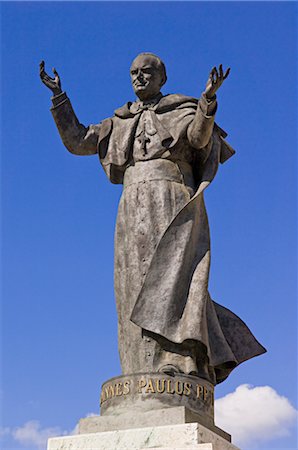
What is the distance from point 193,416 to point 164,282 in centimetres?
154

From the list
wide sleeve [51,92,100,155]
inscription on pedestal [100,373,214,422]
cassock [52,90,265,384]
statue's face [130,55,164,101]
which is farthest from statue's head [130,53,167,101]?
inscription on pedestal [100,373,214,422]

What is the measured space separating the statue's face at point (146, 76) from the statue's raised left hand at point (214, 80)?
117 cm

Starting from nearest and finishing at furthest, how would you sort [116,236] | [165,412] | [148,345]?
1. [165,412]
2. [148,345]
3. [116,236]

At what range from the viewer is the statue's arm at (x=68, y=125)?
11164mm

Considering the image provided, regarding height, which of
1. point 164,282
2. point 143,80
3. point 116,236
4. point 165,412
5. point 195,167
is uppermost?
point 143,80

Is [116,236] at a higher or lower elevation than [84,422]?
higher

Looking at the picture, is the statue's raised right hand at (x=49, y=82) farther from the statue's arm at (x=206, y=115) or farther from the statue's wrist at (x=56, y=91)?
the statue's arm at (x=206, y=115)

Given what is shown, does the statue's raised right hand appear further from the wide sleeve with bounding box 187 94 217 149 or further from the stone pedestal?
the stone pedestal

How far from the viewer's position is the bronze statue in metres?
9.88

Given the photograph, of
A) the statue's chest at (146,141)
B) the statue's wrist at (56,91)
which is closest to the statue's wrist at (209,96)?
the statue's chest at (146,141)

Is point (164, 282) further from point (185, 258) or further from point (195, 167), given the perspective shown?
point (195, 167)

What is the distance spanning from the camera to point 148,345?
9891mm

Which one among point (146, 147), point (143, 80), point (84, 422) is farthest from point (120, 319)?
point (143, 80)

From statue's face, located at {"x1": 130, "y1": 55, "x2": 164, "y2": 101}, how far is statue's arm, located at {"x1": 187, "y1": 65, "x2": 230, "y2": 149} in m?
0.83
